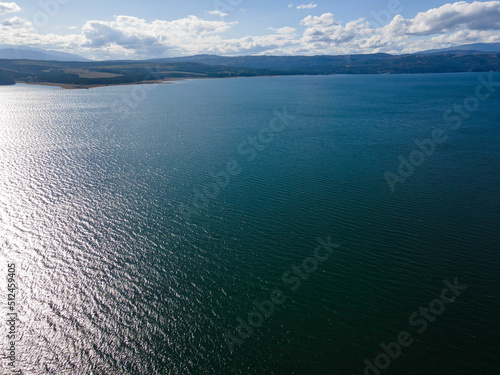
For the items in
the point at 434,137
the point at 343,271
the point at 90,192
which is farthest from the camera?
the point at 434,137

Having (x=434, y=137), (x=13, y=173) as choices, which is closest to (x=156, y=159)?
(x=13, y=173)

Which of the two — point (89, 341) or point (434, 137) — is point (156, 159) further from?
point (434, 137)

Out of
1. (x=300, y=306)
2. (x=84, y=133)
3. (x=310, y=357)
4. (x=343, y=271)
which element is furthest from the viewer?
(x=84, y=133)

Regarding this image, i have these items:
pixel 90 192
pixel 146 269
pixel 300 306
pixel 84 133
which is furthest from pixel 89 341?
pixel 84 133

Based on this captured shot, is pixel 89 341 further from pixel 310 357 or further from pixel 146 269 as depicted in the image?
pixel 310 357

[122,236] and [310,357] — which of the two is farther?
[122,236]

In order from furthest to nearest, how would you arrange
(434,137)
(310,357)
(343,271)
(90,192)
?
(434,137), (90,192), (343,271), (310,357)
